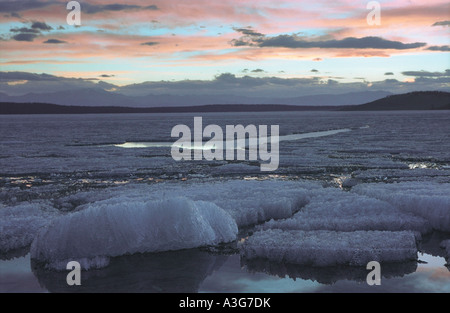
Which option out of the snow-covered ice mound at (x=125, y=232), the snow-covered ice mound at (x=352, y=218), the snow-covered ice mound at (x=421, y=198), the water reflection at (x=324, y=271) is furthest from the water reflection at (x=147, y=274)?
the snow-covered ice mound at (x=421, y=198)

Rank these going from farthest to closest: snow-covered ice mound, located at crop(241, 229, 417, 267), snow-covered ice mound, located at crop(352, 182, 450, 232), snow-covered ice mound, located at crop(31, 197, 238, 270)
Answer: snow-covered ice mound, located at crop(352, 182, 450, 232)
snow-covered ice mound, located at crop(31, 197, 238, 270)
snow-covered ice mound, located at crop(241, 229, 417, 267)

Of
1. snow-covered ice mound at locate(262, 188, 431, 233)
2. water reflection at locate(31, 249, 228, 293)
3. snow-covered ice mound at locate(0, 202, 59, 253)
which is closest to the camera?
water reflection at locate(31, 249, 228, 293)

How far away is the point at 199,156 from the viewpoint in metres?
20.6

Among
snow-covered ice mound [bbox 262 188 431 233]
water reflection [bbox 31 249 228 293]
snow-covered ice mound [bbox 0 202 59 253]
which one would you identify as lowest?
water reflection [bbox 31 249 228 293]

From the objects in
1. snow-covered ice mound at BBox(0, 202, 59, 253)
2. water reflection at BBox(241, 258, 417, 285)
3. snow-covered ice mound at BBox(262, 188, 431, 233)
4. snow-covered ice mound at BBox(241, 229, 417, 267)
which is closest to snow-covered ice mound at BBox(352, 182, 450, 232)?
snow-covered ice mound at BBox(262, 188, 431, 233)

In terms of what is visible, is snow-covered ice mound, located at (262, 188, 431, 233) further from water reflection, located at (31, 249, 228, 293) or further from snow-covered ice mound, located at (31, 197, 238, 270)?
water reflection, located at (31, 249, 228, 293)

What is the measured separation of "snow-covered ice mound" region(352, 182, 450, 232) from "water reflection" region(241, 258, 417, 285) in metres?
2.23

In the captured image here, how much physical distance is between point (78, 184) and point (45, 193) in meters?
1.45

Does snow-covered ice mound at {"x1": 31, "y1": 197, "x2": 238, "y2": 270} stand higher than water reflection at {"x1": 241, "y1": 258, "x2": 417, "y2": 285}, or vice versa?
snow-covered ice mound at {"x1": 31, "y1": 197, "x2": 238, "y2": 270}

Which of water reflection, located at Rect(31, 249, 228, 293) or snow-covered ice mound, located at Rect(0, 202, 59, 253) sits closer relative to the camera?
water reflection, located at Rect(31, 249, 228, 293)

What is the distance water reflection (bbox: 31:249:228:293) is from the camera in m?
5.98

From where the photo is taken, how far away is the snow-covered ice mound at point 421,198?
28.5 feet

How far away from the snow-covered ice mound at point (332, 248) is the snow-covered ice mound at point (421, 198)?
4.30 ft
